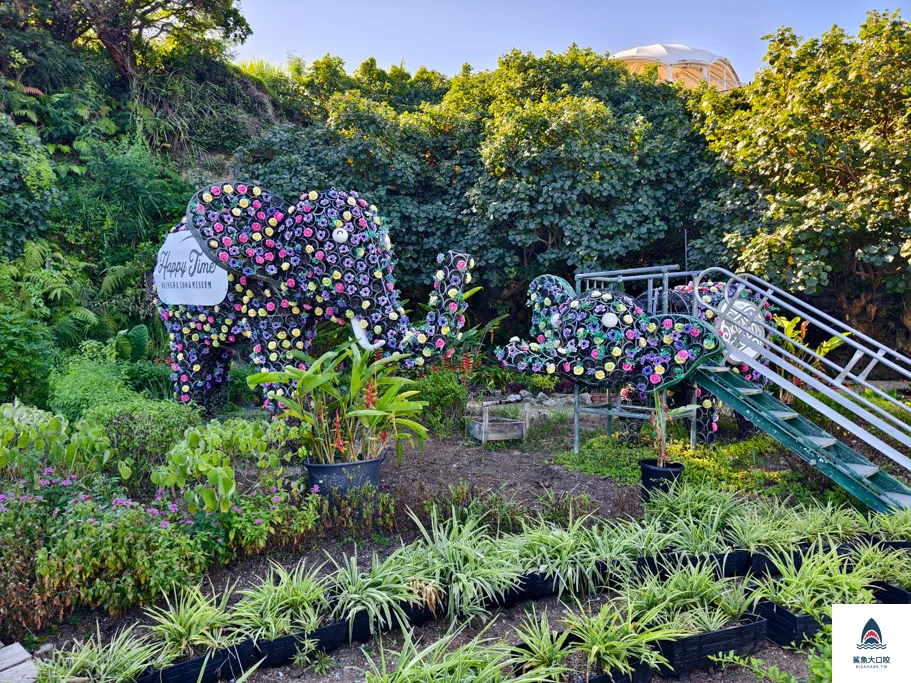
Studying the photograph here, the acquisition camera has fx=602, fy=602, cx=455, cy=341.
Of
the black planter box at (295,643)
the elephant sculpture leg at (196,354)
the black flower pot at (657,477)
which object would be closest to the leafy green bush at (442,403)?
the elephant sculpture leg at (196,354)

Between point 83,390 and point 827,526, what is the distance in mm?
6134

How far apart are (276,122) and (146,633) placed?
35.3 ft

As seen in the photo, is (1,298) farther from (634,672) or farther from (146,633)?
(634,672)

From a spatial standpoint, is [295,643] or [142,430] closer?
[295,643]

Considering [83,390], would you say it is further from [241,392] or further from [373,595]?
[373,595]

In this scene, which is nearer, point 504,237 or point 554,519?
point 554,519

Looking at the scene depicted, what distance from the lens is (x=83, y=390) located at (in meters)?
5.61

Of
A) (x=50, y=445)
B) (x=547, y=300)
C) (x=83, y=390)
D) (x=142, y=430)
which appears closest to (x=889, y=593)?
(x=547, y=300)

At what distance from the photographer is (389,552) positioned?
3.61 m

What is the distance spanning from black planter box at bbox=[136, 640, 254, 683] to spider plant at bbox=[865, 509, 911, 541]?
3.66 metres

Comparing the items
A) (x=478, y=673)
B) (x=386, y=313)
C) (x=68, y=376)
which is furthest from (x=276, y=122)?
(x=478, y=673)

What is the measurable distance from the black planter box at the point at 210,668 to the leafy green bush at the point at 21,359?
15.3 feet

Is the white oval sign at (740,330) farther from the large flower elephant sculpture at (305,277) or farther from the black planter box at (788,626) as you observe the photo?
the black planter box at (788,626)

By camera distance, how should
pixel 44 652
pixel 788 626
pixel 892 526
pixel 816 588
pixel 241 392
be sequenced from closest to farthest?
1. pixel 44 652
2. pixel 788 626
3. pixel 816 588
4. pixel 892 526
5. pixel 241 392
